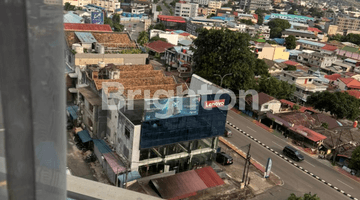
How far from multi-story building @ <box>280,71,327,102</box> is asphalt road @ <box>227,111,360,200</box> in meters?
8.74

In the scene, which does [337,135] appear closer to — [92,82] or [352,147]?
[352,147]

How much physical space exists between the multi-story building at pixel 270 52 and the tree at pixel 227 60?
12.8 metres

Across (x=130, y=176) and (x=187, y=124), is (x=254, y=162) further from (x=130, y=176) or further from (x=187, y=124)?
(x=130, y=176)

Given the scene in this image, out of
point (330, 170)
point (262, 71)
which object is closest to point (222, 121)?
point (330, 170)

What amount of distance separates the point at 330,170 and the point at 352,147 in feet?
9.10

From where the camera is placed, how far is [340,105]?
2078 centimetres

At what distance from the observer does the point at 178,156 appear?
38.7 feet

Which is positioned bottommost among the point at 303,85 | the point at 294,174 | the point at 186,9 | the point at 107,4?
the point at 294,174

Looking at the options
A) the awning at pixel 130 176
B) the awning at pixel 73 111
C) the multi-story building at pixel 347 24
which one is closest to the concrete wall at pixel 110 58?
the awning at pixel 73 111

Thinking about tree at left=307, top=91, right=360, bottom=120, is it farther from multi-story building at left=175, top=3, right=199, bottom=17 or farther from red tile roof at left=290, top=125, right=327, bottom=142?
multi-story building at left=175, top=3, right=199, bottom=17

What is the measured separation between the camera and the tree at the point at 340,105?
20766mm

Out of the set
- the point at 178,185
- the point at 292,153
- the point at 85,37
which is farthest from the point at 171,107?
the point at 85,37

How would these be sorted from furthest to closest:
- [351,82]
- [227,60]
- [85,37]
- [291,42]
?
[291,42] < [351,82] < [227,60] < [85,37]

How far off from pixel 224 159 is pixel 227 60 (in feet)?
30.6
